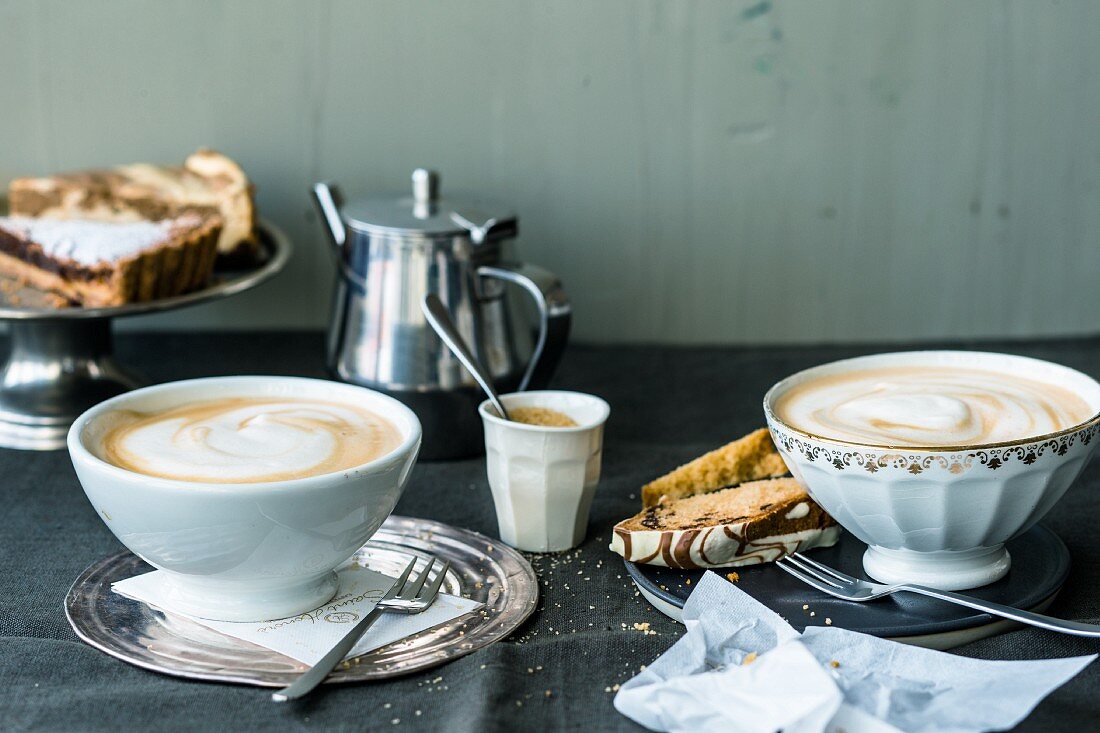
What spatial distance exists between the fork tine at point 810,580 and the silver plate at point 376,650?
0.19 metres

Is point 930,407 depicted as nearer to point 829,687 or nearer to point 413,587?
point 829,687

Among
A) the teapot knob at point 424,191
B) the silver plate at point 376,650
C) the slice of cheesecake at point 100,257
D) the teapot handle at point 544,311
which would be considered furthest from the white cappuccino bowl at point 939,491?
the slice of cheesecake at point 100,257

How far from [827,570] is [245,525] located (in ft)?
1.37

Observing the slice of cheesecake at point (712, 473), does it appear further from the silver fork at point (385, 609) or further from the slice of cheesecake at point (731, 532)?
the silver fork at point (385, 609)

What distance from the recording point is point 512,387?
1.22 meters

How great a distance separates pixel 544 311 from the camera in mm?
1157

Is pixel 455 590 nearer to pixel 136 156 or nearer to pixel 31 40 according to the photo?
pixel 136 156

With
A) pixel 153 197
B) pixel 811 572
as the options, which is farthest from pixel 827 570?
pixel 153 197

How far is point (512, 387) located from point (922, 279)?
706mm

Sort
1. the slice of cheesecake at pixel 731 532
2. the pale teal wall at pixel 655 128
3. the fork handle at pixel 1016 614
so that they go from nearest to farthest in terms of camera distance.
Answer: the fork handle at pixel 1016 614 → the slice of cheesecake at pixel 731 532 → the pale teal wall at pixel 655 128

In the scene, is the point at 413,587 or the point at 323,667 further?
the point at 413,587

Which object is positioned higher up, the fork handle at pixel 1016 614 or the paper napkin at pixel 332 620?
the fork handle at pixel 1016 614

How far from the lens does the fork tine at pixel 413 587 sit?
0.84 meters

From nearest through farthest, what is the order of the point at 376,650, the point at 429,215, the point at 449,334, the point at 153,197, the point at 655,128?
the point at 376,650 < the point at 449,334 < the point at 429,215 < the point at 153,197 < the point at 655,128
